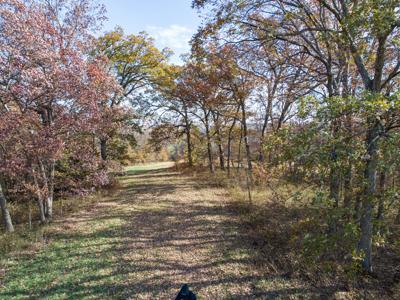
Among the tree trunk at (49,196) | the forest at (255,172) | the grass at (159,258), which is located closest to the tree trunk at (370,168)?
the forest at (255,172)

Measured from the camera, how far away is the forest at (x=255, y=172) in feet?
10.0

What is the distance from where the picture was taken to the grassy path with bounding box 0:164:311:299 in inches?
154

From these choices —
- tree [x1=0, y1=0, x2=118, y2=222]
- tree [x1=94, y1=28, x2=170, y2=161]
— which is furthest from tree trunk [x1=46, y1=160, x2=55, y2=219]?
tree [x1=94, y1=28, x2=170, y2=161]

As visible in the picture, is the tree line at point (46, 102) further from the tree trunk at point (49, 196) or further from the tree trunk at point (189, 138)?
the tree trunk at point (189, 138)

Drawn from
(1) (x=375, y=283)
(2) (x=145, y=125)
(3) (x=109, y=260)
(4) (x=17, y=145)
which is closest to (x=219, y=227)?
(3) (x=109, y=260)

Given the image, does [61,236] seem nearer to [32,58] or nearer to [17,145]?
[17,145]

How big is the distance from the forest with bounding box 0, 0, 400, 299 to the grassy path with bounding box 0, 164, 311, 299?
36 millimetres

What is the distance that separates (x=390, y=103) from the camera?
8.46ft

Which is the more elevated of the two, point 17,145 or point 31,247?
point 17,145

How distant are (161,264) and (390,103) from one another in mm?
4415

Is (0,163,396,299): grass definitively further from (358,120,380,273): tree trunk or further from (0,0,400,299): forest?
(358,120,380,273): tree trunk

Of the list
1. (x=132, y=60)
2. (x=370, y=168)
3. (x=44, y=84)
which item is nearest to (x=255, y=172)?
(x=370, y=168)

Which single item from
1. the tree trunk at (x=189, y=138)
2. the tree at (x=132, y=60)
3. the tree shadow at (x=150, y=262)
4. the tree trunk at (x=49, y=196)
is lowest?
the tree shadow at (x=150, y=262)

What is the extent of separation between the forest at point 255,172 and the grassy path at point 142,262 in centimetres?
4
